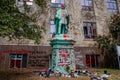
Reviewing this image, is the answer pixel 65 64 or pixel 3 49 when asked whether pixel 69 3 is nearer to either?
pixel 3 49

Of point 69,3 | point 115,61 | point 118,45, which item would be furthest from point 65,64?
point 69,3

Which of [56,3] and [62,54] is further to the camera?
[56,3]

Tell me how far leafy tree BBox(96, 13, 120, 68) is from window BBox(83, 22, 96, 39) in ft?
3.11

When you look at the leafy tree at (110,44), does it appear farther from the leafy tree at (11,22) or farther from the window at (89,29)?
the leafy tree at (11,22)

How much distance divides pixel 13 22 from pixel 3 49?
9.23 m

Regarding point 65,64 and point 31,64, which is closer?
point 65,64

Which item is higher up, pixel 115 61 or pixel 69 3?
pixel 69 3

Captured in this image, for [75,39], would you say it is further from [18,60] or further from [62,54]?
[62,54]

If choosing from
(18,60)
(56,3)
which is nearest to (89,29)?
(56,3)

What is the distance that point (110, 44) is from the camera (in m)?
18.4

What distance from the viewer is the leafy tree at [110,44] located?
18.5 metres

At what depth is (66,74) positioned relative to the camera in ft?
33.0

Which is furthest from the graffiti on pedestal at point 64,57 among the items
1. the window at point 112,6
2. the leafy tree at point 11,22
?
the window at point 112,6

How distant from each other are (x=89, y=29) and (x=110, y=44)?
10.1ft
